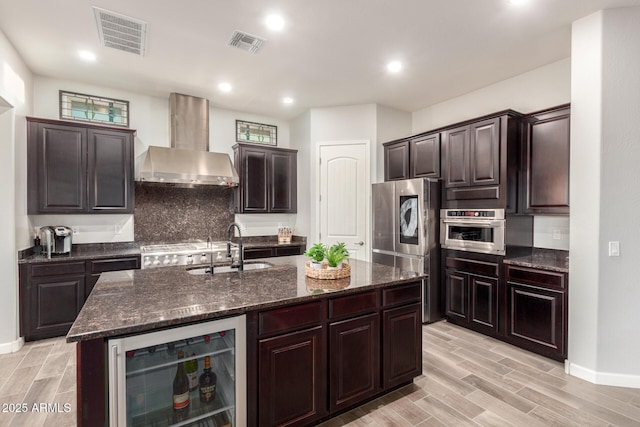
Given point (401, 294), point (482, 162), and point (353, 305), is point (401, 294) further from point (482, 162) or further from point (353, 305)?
point (482, 162)

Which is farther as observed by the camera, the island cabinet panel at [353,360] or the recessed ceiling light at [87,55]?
the recessed ceiling light at [87,55]

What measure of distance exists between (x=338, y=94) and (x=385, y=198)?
1.61m

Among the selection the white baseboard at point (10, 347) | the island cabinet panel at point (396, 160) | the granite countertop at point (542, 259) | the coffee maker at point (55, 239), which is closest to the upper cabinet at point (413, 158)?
the island cabinet panel at point (396, 160)

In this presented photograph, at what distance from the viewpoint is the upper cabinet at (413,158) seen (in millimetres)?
4090

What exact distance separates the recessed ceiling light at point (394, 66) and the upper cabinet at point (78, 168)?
3266 millimetres

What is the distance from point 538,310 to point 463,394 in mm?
1249

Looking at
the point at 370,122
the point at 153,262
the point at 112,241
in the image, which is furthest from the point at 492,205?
the point at 112,241

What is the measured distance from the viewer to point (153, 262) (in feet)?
12.6

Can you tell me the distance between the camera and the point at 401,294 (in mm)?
2410

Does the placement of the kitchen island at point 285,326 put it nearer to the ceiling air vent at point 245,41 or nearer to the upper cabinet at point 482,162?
the upper cabinet at point 482,162

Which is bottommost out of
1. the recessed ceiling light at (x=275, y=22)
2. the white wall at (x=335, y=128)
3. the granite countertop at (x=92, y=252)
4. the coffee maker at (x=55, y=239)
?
the granite countertop at (x=92, y=252)

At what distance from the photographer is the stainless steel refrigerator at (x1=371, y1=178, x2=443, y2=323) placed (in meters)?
3.92

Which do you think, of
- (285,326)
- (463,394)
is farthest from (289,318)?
(463,394)

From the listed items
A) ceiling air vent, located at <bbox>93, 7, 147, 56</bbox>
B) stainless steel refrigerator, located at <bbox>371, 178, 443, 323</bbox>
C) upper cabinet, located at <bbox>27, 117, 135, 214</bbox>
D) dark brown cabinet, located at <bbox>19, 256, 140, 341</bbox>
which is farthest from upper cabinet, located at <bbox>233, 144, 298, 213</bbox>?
dark brown cabinet, located at <bbox>19, 256, 140, 341</bbox>
